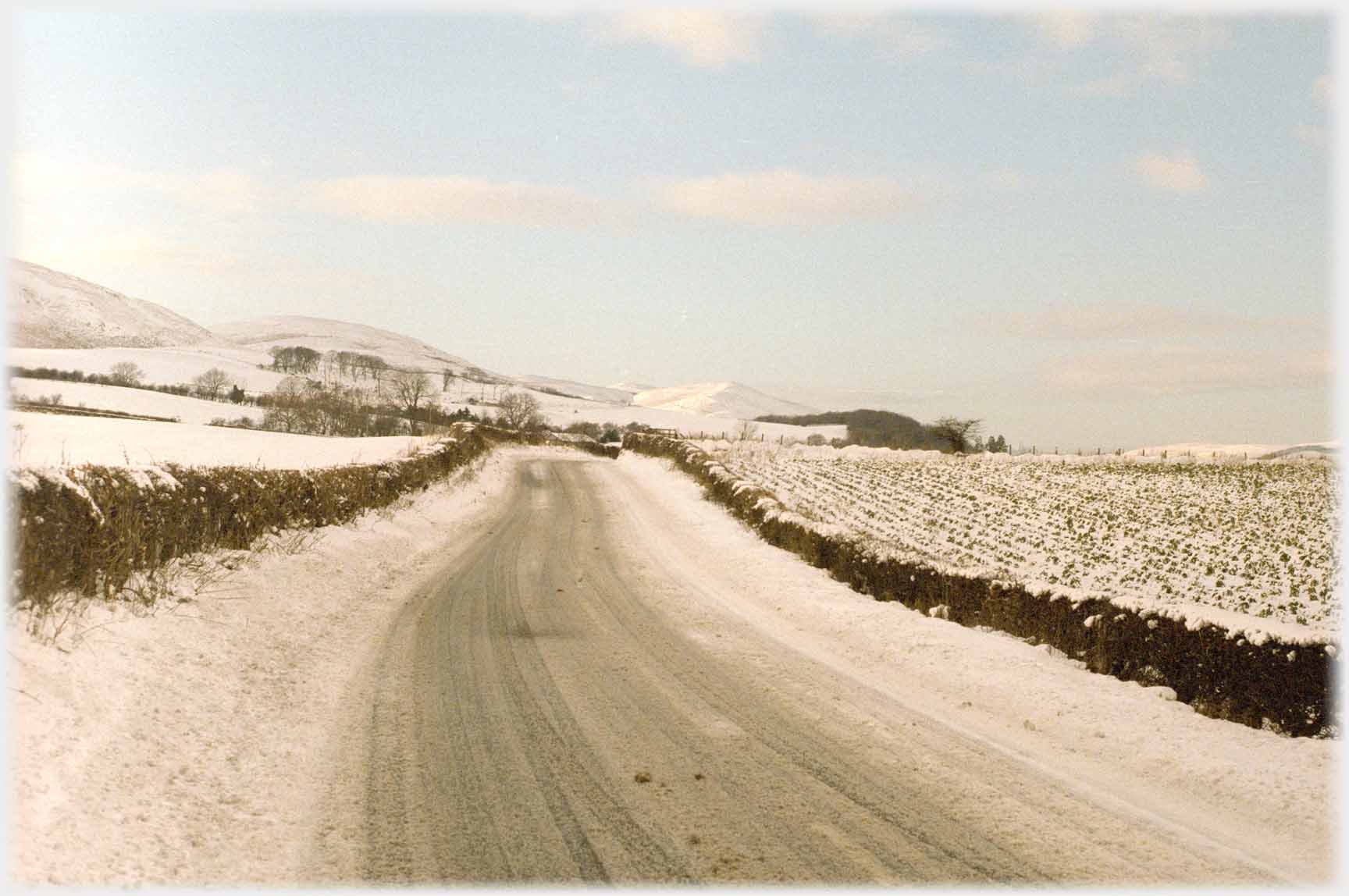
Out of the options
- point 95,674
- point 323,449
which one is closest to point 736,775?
point 95,674

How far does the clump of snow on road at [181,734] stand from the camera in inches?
170

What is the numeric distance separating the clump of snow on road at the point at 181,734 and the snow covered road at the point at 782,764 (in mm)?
338

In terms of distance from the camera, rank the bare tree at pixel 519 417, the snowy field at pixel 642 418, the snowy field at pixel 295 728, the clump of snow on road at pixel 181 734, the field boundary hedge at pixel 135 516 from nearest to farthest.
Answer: the clump of snow on road at pixel 181 734, the snowy field at pixel 295 728, the field boundary hedge at pixel 135 516, the bare tree at pixel 519 417, the snowy field at pixel 642 418

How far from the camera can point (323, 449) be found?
1591 inches

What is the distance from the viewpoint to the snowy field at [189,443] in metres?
32.2

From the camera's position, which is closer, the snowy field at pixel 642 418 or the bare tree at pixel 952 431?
the bare tree at pixel 952 431

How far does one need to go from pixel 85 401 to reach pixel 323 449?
48682mm

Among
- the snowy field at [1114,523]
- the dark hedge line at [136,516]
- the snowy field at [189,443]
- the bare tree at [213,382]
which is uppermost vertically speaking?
the bare tree at [213,382]

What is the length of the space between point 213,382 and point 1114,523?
454ft

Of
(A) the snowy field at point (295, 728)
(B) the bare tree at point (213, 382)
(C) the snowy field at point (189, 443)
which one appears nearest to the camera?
(A) the snowy field at point (295, 728)

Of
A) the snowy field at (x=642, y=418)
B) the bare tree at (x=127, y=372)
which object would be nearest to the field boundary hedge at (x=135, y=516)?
the snowy field at (x=642, y=418)

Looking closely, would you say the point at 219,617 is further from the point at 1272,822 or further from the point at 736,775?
the point at 1272,822

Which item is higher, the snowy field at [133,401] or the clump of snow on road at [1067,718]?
the snowy field at [133,401]

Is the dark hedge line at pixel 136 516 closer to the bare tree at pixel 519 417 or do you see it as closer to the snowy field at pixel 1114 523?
the snowy field at pixel 1114 523
